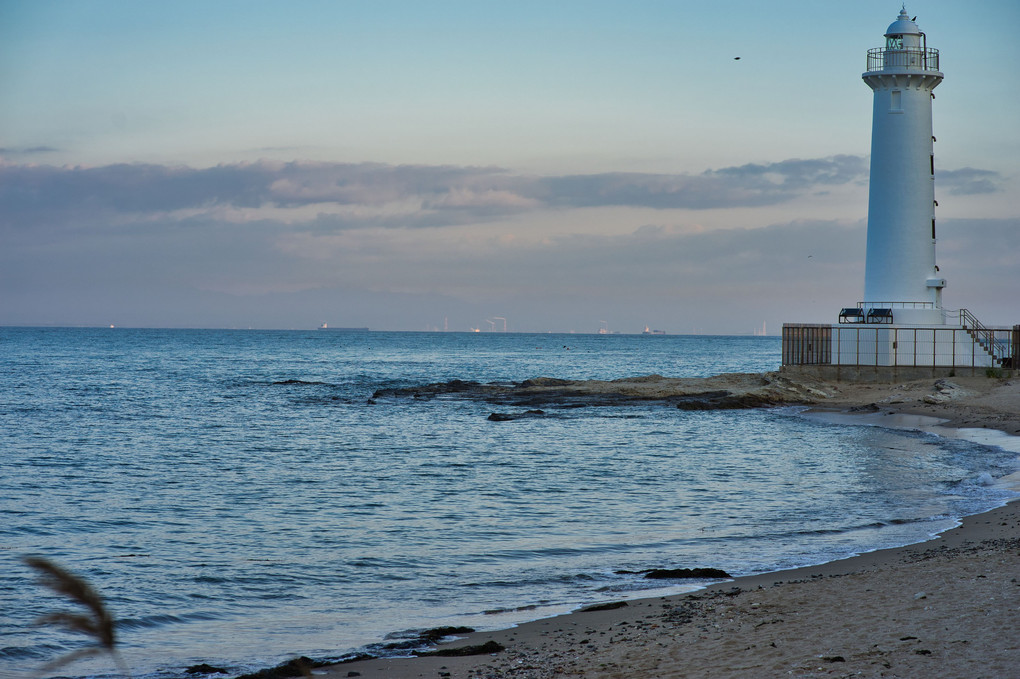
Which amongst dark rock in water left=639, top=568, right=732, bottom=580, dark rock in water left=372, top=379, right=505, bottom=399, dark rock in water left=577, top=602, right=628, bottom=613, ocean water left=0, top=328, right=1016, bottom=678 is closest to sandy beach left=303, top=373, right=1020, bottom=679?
dark rock in water left=577, top=602, right=628, bottom=613

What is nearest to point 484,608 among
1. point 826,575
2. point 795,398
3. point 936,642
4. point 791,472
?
point 826,575

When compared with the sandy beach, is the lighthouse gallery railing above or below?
above

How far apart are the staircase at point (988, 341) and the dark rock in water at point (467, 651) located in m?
37.6

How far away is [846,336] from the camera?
4109cm

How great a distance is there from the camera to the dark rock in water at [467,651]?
7.96 metres

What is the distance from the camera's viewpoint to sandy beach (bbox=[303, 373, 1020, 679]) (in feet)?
21.2

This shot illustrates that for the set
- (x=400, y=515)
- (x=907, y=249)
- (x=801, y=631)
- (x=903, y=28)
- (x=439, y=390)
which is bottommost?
(x=439, y=390)

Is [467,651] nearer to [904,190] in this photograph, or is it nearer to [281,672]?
[281,672]

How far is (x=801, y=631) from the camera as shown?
7.46 m

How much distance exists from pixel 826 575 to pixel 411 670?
5222 millimetres

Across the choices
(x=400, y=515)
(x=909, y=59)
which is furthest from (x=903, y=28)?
(x=400, y=515)

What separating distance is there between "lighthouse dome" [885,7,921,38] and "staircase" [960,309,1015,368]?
12377mm

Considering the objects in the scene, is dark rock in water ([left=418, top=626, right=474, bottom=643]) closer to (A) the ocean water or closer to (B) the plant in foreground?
(A) the ocean water

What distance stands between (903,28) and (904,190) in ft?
24.4
